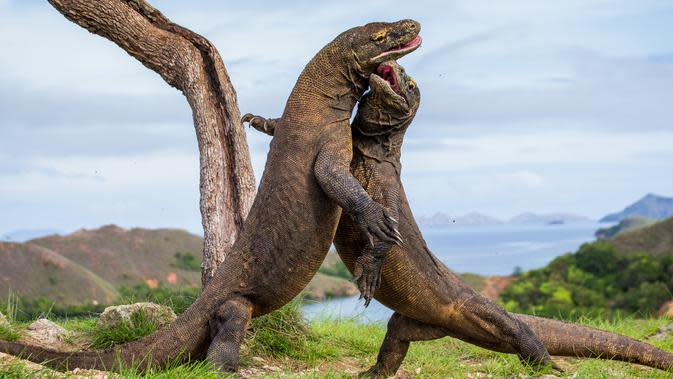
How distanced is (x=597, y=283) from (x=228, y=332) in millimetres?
14524

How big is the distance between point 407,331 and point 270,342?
6.54 feet

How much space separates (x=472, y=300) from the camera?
701 cm

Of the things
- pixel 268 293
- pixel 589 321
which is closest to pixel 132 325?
pixel 268 293

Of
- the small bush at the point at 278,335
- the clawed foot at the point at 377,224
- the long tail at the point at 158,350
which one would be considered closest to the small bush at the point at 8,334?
the long tail at the point at 158,350

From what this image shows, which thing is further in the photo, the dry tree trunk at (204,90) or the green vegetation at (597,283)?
the green vegetation at (597,283)

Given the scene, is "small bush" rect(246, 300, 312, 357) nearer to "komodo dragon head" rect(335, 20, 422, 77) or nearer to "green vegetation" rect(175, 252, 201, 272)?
"komodo dragon head" rect(335, 20, 422, 77)

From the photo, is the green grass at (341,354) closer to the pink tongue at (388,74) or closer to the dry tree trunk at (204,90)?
the dry tree trunk at (204,90)

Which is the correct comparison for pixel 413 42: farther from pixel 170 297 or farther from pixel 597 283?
pixel 597 283

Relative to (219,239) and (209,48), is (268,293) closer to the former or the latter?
(219,239)

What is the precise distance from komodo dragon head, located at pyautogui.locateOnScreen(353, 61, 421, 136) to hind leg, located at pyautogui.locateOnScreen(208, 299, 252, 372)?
5.76ft

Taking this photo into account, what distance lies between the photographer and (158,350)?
265 inches

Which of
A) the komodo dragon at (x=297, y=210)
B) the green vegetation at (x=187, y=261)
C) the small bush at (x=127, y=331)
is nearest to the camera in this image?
the komodo dragon at (x=297, y=210)

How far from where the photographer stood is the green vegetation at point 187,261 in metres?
13.5

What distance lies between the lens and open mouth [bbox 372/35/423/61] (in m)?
6.21
